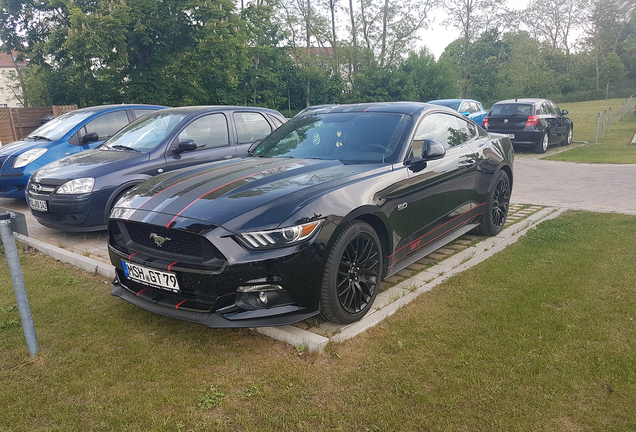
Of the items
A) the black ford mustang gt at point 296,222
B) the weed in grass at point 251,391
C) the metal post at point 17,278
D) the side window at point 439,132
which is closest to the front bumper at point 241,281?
the black ford mustang gt at point 296,222

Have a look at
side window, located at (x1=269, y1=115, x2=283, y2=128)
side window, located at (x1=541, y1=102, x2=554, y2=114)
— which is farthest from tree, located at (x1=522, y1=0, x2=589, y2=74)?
side window, located at (x1=269, y1=115, x2=283, y2=128)

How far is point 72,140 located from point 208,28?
61.6ft

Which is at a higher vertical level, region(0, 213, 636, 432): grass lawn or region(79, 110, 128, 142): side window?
region(79, 110, 128, 142): side window

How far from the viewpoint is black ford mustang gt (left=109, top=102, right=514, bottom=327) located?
312 cm

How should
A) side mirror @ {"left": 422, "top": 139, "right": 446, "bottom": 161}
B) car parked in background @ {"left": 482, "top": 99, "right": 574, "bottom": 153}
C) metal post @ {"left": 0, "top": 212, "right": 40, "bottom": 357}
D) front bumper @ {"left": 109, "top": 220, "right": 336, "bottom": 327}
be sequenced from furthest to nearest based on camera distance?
car parked in background @ {"left": 482, "top": 99, "right": 574, "bottom": 153} → side mirror @ {"left": 422, "top": 139, "right": 446, "bottom": 161} → front bumper @ {"left": 109, "top": 220, "right": 336, "bottom": 327} → metal post @ {"left": 0, "top": 212, "right": 40, "bottom": 357}

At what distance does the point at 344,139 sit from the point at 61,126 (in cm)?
625

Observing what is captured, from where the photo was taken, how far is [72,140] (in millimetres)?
8156

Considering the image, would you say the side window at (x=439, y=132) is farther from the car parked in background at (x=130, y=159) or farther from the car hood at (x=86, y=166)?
the car hood at (x=86, y=166)

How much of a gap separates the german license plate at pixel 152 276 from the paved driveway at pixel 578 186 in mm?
6470

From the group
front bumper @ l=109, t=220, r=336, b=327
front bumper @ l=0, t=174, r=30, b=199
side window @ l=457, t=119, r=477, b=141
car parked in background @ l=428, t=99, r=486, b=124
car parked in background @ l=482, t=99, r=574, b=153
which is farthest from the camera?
car parked in background @ l=428, t=99, r=486, b=124

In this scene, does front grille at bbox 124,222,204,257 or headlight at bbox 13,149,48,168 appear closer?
front grille at bbox 124,222,204,257

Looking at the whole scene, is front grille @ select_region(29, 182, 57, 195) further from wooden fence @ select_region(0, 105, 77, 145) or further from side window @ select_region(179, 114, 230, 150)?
wooden fence @ select_region(0, 105, 77, 145)

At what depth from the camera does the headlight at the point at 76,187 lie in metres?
5.79

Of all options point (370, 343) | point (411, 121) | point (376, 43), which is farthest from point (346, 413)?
point (376, 43)
